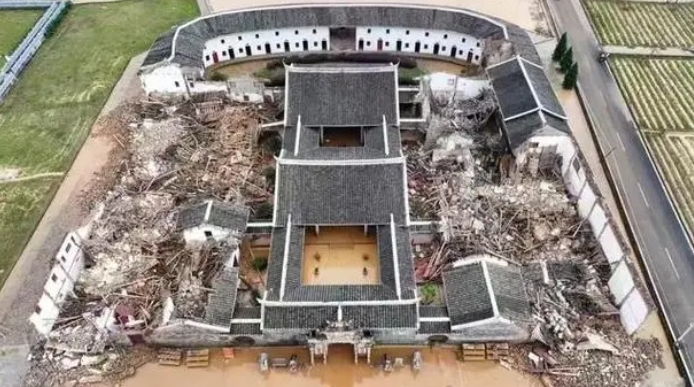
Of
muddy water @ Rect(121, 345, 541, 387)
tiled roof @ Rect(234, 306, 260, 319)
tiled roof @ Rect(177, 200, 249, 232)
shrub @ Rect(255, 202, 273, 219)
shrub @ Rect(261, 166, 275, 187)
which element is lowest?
muddy water @ Rect(121, 345, 541, 387)

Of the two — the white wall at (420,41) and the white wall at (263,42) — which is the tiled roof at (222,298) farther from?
the white wall at (420,41)

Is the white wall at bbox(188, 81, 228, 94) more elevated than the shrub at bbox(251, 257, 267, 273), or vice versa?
the white wall at bbox(188, 81, 228, 94)

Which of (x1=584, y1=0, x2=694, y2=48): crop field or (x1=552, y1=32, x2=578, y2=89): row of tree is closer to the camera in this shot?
(x1=552, y1=32, x2=578, y2=89): row of tree

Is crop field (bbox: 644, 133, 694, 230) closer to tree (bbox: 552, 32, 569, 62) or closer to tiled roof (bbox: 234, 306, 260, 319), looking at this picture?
tree (bbox: 552, 32, 569, 62)

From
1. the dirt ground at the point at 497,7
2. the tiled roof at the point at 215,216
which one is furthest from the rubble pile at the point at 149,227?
the dirt ground at the point at 497,7

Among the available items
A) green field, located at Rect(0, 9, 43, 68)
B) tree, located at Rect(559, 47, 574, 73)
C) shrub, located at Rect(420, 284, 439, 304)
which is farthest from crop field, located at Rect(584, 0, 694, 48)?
green field, located at Rect(0, 9, 43, 68)

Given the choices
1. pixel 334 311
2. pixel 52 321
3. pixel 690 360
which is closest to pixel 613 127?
pixel 690 360

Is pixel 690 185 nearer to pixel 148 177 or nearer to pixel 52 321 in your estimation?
pixel 148 177
